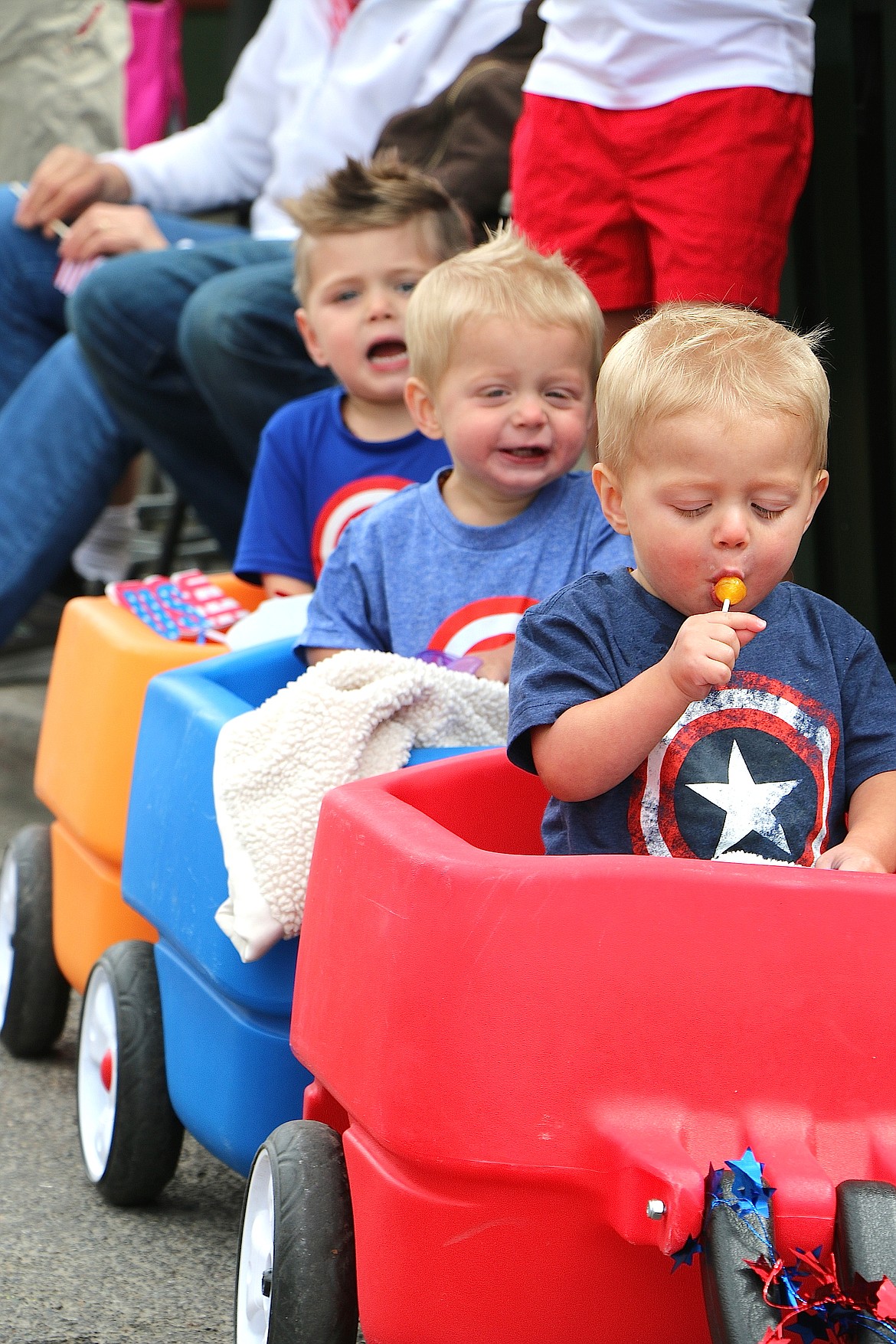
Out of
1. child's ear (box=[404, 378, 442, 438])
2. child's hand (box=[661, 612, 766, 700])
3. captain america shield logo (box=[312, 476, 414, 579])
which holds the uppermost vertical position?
child's hand (box=[661, 612, 766, 700])

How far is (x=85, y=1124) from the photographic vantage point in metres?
1.63

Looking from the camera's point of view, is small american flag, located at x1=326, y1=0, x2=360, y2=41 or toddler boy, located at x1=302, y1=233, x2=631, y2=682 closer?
toddler boy, located at x1=302, y1=233, x2=631, y2=682

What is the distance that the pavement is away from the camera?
4.40 feet

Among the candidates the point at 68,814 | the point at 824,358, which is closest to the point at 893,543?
the point at 824,358

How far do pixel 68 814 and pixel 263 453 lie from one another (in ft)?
1.87

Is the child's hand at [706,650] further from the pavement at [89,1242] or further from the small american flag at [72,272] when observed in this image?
the small american flag at [72,272]

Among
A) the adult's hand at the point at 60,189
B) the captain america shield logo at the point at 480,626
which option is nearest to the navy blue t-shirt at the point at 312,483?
the captain america shield logo at the point at 480,626

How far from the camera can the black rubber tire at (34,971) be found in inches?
75.8

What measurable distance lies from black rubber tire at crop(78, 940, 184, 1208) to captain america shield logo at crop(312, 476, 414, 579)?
2.34 ft

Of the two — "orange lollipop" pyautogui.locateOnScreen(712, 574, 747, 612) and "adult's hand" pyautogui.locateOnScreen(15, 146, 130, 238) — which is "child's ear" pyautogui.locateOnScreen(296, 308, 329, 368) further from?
"orange lollipop" pyautogui.locateOnScreen(712, 574, 747, 612)

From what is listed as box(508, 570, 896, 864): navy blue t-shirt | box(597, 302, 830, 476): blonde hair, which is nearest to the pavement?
box(508, 570, 896, 864): navy blue t-shirt

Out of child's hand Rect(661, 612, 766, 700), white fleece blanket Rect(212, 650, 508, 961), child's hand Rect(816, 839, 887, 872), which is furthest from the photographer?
white fleece blanket Rect(212, 650, 508, 961)

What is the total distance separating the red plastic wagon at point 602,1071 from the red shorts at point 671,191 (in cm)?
106

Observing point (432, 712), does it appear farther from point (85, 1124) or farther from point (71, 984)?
point (71, 984)
